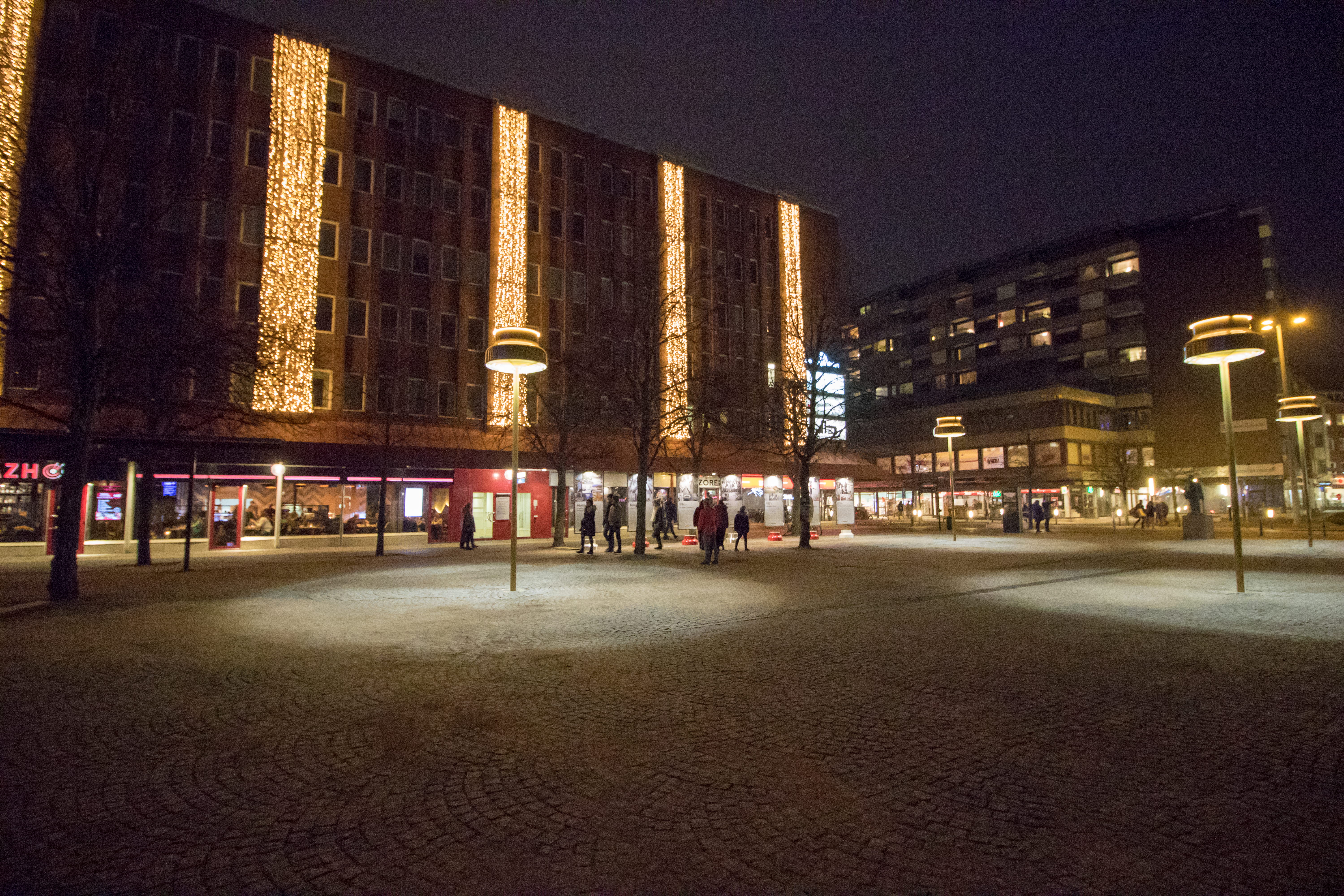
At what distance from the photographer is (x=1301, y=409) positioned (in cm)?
2300

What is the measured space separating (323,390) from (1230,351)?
3038cm

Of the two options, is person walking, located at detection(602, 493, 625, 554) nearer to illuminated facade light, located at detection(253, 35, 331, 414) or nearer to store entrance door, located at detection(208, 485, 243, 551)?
illuminated facade light, located at detection(253, 35, 331, 414)

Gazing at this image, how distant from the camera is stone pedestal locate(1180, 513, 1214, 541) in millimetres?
26000

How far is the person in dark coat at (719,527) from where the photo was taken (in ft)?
61.0

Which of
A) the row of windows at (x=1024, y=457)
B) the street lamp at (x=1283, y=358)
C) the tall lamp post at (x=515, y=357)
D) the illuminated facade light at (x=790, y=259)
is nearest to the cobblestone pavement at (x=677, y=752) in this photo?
the tall lamp post at (x=515, y=357)

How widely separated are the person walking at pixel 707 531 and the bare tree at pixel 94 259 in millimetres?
11405

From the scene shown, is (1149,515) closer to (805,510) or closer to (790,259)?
(790,259)

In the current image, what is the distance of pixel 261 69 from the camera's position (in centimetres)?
2898

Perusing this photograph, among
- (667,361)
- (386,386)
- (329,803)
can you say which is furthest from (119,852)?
(667,361)

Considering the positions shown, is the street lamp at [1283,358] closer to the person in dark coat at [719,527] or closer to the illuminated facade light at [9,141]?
the person in dark coat at [719,527]

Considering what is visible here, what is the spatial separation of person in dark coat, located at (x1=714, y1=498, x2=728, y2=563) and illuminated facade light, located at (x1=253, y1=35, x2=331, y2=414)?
1777cm

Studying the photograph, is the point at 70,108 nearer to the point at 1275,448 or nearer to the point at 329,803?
the point at 329,803

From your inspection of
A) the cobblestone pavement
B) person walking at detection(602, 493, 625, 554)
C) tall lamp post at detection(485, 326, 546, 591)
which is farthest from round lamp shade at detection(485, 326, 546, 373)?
person walking at detection(602, 493, 625, 554)

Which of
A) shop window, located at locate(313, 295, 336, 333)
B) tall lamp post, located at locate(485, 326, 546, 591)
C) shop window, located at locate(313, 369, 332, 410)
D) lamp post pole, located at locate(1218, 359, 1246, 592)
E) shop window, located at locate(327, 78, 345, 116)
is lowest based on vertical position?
lamp post pole, located at locate(1218, 359, 1246, 592)
